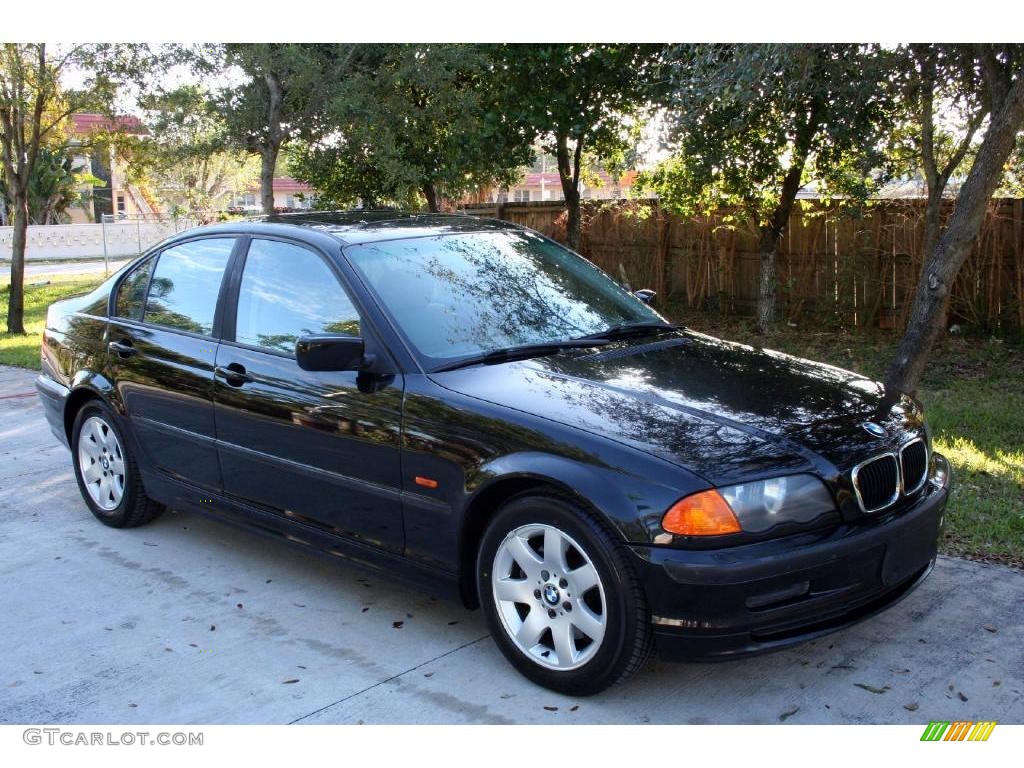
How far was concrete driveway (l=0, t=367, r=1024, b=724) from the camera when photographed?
12.0ft

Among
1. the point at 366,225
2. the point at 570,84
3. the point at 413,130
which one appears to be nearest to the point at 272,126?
the point at 413,130

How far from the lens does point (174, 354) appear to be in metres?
5.18

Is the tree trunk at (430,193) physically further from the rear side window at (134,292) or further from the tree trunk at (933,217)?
the rear side window at (134,292)

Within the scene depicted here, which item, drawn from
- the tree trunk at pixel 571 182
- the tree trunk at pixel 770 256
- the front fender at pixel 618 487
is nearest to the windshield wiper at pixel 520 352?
the front fender at pixel 618 487

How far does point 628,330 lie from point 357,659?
1.88m

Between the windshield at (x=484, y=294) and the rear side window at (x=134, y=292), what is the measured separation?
1669mm

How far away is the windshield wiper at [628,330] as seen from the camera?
4.67 meters

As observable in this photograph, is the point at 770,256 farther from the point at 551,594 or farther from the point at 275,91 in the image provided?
the point at 551,594

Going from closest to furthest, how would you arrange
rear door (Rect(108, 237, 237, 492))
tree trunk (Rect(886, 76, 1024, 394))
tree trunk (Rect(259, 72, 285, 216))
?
rear door (Rect(108, 237, 237, 492)), tree trunk (Rect(886, 76, 1024, 394)), tree trunk (Rect(259, 72, 285, 216))

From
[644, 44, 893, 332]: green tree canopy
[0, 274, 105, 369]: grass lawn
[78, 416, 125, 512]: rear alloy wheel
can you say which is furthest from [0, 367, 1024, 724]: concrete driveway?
[0, 274, 105, 369]: grass lawn

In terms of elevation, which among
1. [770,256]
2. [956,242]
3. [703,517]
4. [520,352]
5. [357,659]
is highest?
[956,242]

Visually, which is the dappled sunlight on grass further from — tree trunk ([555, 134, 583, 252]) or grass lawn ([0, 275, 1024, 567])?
tree trunk ([555, 134, 583, 252])

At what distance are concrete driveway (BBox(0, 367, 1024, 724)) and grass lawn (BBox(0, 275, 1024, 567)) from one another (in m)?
0.53

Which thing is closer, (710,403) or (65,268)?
(710,403)
